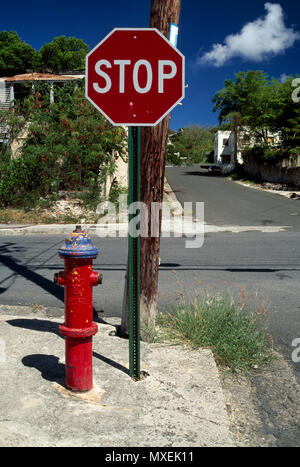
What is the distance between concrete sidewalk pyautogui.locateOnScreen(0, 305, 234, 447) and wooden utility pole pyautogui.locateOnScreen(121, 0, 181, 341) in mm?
388

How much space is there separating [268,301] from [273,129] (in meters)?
29.7

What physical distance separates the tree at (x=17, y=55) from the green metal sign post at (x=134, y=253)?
43973 millimetres

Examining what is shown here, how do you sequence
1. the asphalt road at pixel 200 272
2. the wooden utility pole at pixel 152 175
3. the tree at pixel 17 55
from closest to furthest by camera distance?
the wooden utility pole at pixel 152 175 < the asphalt road at pixel 200 272 < the tree at pixel 17 55

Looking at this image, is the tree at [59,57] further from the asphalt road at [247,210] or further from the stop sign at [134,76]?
the stop sign at [134,76]

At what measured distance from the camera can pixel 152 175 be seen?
4.18 m

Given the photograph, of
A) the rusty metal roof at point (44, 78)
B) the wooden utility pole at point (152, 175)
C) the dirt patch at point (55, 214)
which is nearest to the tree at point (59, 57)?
the rusty metal roof at point (44, 78)

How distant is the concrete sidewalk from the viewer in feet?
9.10

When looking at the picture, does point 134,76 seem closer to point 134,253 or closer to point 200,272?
point 134,253

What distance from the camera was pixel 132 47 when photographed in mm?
3102

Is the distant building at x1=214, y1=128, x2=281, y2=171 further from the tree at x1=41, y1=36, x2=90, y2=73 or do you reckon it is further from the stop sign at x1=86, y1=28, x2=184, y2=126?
the stop sign at x1=86, y1=28, x2=184, y2=126

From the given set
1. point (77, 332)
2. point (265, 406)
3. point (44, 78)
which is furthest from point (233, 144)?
point (77, 332)

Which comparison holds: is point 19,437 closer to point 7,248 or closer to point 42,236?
point 7,248

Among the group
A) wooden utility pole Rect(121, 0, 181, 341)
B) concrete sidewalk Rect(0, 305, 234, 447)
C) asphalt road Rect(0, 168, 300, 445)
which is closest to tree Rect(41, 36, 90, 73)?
asphalt road Rect(0, 168, 300, 445)

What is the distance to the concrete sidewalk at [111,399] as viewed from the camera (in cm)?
277
